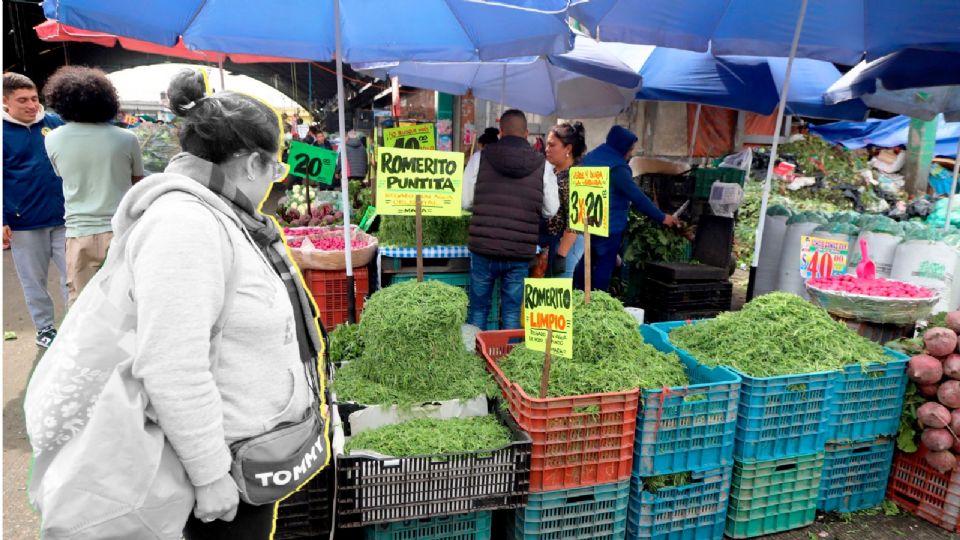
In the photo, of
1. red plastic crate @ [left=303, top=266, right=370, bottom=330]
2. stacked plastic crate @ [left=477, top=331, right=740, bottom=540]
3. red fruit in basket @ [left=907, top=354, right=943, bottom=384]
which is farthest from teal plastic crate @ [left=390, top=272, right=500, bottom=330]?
red fruit in basket @ [left=907, top=354, right=943, bottom=384]

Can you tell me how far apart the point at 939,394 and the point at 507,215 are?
2803mm

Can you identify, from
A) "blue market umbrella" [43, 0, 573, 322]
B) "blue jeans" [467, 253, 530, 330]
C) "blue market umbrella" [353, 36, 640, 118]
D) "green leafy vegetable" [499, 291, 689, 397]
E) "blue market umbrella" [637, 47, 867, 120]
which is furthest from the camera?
"blue market umbrella" [353, 36, 640, 118]

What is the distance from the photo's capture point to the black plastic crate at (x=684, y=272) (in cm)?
535

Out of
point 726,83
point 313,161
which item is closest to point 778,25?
point 726,83

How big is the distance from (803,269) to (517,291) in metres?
2.11

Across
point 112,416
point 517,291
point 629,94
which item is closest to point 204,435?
point 112,416

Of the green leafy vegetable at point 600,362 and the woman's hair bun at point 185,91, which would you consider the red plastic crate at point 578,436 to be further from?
the woman's hair bun at point 185,91

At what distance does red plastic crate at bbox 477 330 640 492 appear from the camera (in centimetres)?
261

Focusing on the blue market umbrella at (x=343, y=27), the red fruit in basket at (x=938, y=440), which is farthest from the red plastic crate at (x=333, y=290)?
the red fruit in basket at (x=938, y=440)

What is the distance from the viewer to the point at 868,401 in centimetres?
323

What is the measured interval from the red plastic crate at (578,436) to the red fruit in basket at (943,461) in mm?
1840

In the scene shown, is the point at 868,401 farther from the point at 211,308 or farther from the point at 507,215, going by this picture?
the point at 211,308

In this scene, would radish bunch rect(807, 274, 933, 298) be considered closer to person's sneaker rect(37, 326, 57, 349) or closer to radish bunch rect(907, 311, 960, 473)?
radish bunch rect(907, 311, 960, 473)

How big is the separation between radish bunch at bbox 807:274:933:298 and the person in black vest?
206 cm
